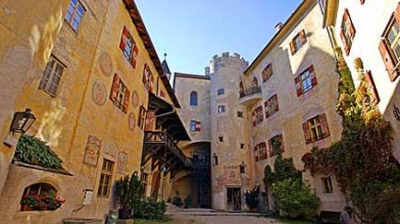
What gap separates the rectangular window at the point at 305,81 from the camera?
48.1ft

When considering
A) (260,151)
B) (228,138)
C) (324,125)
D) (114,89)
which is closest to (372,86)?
(324,125)

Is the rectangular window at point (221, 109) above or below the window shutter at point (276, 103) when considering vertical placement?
above

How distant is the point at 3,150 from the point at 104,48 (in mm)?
6504

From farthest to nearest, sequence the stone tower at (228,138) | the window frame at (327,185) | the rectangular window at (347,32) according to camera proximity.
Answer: the stone tower at (228,138) → the window frame at (327,185) → the rectangular window at (347,32)

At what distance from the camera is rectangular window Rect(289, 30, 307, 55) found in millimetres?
16241

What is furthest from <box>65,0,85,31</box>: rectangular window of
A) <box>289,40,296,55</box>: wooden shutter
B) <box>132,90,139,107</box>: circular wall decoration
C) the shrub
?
<box>289,40,296,55</box>: wooden shutter

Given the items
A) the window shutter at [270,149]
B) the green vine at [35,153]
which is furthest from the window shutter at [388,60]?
the window shutter at [270,149]

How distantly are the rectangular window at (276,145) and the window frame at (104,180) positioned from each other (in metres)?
11.7

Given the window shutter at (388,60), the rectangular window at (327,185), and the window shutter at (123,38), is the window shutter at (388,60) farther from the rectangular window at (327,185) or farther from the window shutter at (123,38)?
the window shutter at (123,38)

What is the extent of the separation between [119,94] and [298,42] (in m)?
13.0

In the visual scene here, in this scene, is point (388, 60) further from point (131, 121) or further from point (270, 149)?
point (270, 149)

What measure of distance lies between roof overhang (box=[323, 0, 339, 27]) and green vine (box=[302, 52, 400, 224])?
2.43 metres

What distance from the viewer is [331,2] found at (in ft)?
39.5

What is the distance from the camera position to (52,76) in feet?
23.0
